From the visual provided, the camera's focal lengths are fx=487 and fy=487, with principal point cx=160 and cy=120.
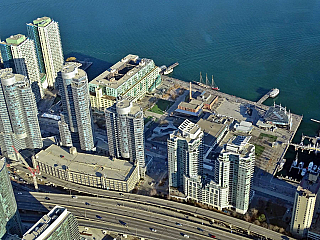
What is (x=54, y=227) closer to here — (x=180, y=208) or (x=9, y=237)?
(x=9, y=237)

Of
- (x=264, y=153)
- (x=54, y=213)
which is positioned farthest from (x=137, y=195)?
(x=264, y=153)

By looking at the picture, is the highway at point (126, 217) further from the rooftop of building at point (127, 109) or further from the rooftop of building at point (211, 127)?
the rooftop of building at point (211, 127)

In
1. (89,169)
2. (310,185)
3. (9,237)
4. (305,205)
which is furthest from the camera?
(89,169)

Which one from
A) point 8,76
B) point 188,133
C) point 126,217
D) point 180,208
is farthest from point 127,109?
point 8,76

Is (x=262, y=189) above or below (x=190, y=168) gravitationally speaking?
below

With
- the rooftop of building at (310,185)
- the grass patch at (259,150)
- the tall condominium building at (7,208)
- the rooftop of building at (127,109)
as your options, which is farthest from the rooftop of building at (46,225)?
the grass patch at (259,150)

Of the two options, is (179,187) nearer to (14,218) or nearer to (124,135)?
(124,135)

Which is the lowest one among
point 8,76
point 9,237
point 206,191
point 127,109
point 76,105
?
point 9,237
